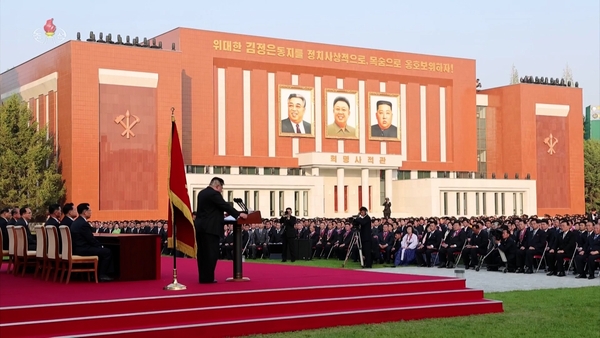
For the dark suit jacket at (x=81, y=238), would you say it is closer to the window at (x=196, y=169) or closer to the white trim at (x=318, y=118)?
the window at (x=196, y=169)

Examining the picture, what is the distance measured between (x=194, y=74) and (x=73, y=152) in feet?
28.5

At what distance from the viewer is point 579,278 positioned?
1652 cm

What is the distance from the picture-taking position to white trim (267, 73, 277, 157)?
158 feet

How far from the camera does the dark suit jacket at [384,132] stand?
5129cm

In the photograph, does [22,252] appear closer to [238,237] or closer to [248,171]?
[238,237]

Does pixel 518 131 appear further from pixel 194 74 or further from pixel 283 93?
pixel 194 74

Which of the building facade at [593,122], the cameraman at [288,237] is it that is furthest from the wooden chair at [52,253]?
the building facade at [593,122]

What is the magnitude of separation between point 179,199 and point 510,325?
443 centimetres

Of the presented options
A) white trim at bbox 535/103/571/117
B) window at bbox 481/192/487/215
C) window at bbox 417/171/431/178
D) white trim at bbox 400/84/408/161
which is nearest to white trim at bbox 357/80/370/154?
white trim at bbox 400/84/408/161

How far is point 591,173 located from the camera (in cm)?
6594

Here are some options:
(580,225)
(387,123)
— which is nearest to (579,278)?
(580,225)

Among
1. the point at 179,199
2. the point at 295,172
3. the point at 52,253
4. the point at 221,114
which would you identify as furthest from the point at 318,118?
the point at 179,199

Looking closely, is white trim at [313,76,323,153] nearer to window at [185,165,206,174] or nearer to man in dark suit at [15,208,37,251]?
window at [185,165,206,174]

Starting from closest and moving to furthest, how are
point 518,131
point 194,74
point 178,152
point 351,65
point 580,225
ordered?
point 178,152
point 580,225
point 194,74
point 351,65
point 518,131
